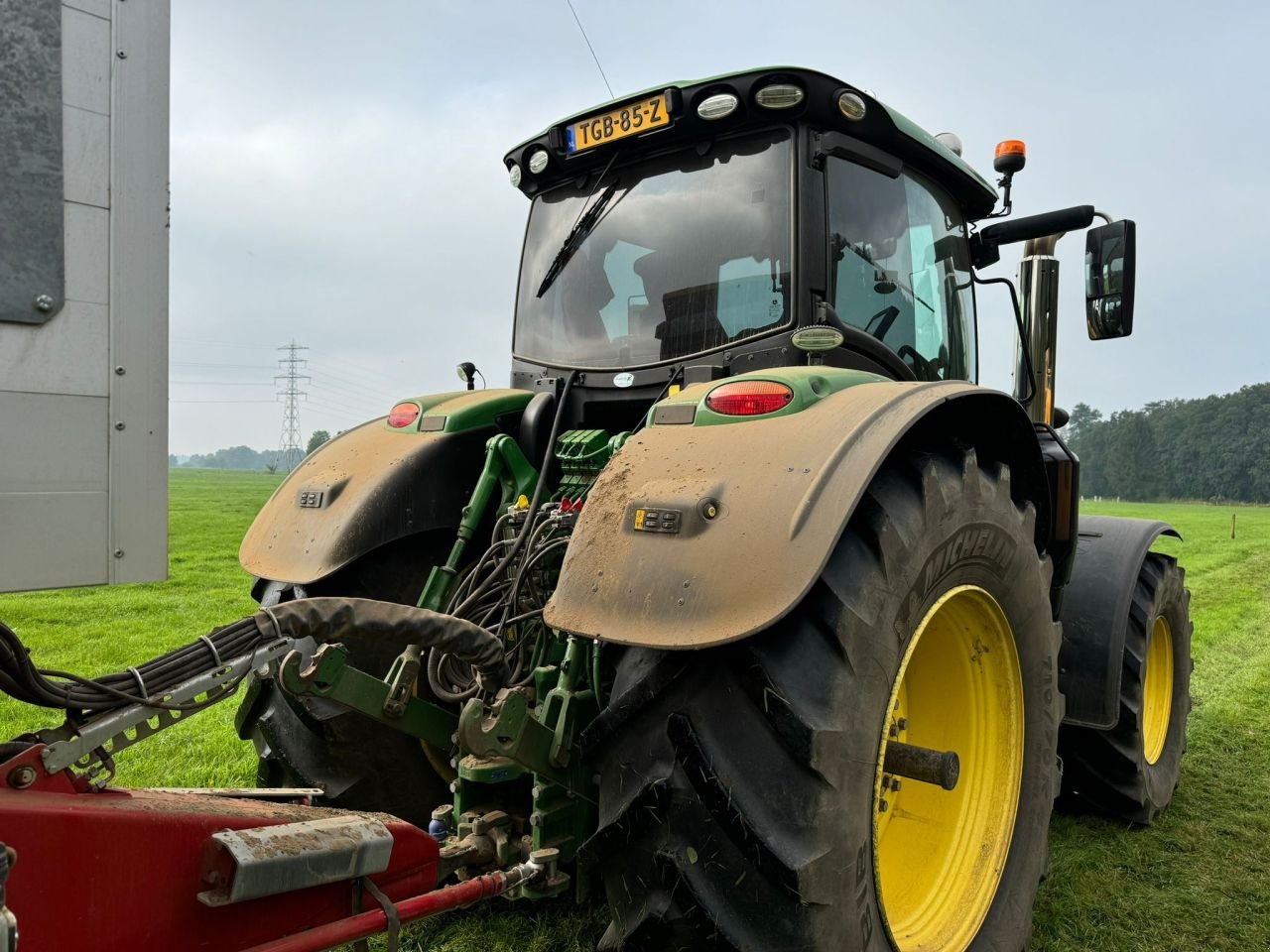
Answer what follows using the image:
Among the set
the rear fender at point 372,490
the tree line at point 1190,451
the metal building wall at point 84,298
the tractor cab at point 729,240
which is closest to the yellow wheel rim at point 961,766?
the tractor cab at point 729,240

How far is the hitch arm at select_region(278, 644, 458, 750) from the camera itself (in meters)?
1.59

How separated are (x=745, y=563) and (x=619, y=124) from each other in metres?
1.79

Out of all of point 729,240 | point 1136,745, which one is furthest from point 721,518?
point 1136,745

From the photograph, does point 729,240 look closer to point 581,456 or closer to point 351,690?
point 581,456

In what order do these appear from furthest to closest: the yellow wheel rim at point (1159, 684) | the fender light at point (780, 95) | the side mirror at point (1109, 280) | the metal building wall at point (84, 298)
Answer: the yellow wheel rim at point (1159, 684), the side mirror at point (1109, 280), the fender light at point (780, 95), the metal building wall at point (84, 298)

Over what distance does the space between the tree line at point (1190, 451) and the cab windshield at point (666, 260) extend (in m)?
68.1

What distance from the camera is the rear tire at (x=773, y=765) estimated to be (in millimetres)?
1551

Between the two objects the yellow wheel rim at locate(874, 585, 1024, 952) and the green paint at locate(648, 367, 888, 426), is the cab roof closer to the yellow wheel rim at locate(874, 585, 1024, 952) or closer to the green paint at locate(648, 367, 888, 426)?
the green paint at locate(648, 367, 888, 426)

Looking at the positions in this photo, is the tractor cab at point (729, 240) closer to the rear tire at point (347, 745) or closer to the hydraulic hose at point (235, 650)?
the rear tire at point (347, 745)

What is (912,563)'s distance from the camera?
1822 mm

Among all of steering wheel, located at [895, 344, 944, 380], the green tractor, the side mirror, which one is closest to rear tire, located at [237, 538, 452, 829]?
the green tractor

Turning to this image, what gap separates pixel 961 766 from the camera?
2.45 metres

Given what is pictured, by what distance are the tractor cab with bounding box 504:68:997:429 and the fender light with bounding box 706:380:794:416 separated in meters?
0.30

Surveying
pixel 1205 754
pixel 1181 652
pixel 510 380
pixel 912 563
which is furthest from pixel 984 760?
pixel 1205 754
